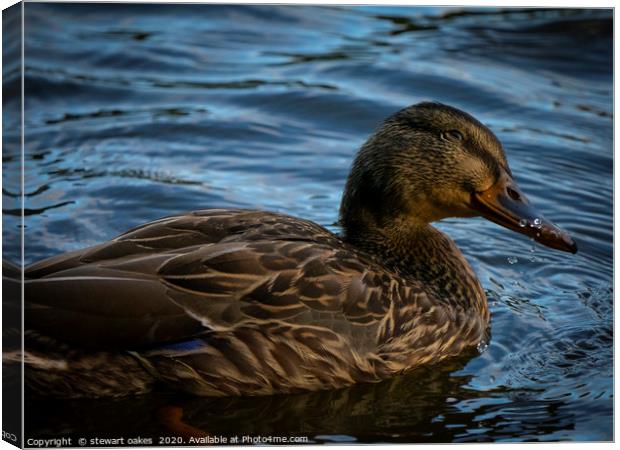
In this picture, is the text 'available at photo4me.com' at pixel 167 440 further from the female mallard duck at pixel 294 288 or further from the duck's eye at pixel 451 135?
the duck's eye at pixel 451 135

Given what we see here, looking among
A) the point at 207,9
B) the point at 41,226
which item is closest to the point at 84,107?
the point at 207,9

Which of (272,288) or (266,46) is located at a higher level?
(266,46)

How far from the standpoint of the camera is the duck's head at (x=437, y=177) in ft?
22.9

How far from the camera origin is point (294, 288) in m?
6.38

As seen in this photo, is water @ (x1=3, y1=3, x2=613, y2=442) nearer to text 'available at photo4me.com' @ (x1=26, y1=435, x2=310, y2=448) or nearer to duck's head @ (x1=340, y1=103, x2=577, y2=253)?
text 'available at photo4me.com' @ (x1=26, y1=435, x2=310, y2=448)

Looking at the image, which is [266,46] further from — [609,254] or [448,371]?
[448,371]

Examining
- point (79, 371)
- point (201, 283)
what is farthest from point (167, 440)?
point (201, 283)

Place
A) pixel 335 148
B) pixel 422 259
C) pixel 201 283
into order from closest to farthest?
pixel 201 283, pixel 422 259, pixel 335 148

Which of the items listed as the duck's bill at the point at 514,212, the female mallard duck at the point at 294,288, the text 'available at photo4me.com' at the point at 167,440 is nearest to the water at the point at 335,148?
the text 'available at photo4me.com' at the point at 167,440

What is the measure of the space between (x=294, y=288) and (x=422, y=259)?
1.19 m

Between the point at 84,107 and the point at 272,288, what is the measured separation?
466 centimetres

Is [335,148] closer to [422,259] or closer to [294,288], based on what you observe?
[422,259]

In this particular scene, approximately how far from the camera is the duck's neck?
7.13 metres

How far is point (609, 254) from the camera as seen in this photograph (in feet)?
27.3
